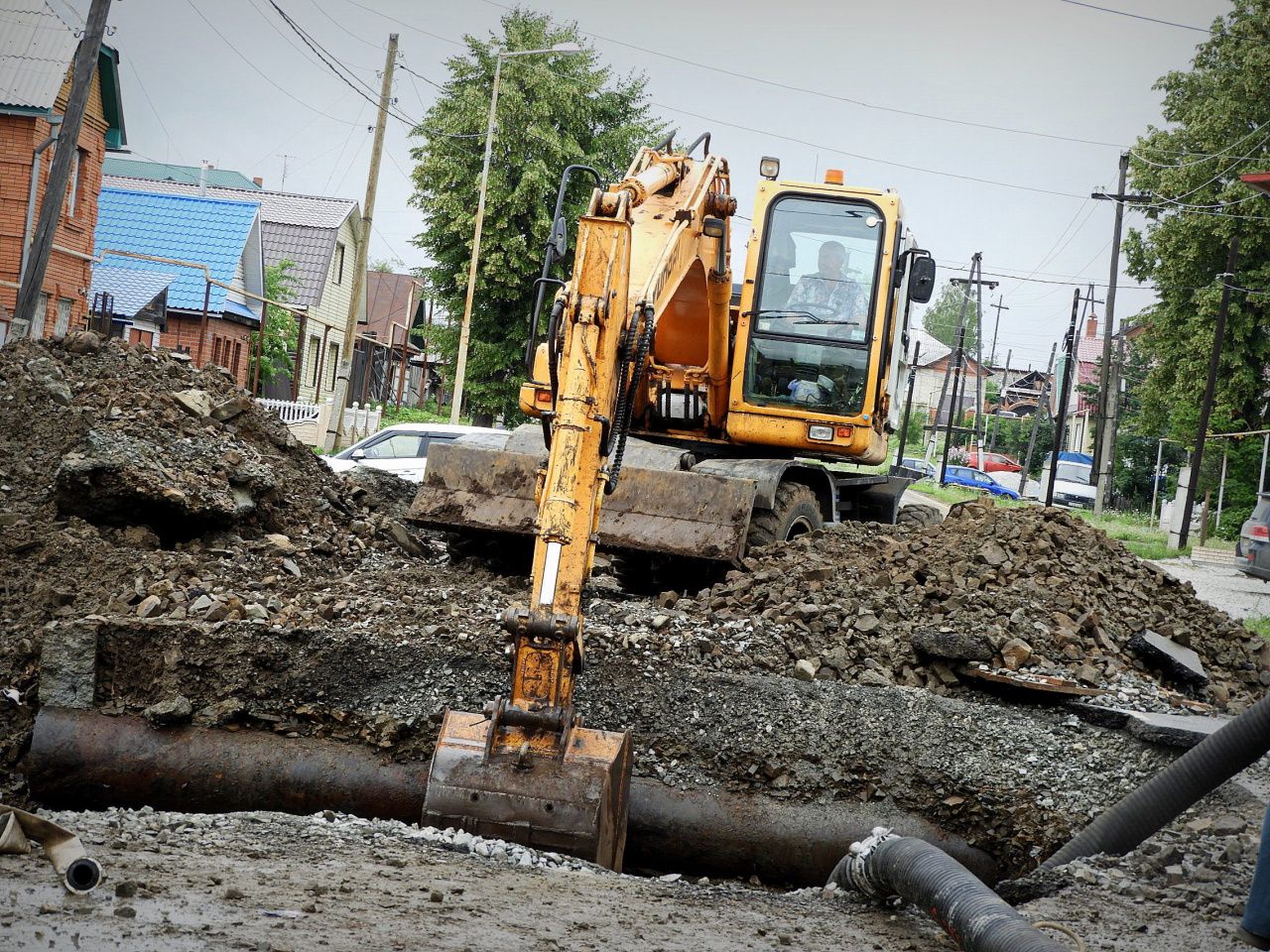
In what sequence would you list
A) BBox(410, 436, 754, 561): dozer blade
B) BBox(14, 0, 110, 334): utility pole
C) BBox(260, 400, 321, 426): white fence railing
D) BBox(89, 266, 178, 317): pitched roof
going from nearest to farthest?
BBox(410, 436, 754, 561): dozer blade < BBox(14, 0, 110, 334): utility pole < BBox(89, 266, 178, 317): pitched roof < BBox(260, 400, 321, 426): white fence railing

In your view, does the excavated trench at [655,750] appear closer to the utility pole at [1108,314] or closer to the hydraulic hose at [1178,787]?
the hydraulic hose at [1178,787]

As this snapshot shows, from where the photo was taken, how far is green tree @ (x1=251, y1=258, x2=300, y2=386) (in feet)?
107

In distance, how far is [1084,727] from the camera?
6082 mm

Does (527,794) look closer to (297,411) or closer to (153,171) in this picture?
(297,411)

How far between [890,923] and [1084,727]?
2359 mm

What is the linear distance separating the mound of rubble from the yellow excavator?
516 millimetres

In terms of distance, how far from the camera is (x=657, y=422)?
29.4 feet

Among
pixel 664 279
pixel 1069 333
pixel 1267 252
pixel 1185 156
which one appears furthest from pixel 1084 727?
pixel 1069 333

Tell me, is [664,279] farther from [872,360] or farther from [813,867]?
[813,867]

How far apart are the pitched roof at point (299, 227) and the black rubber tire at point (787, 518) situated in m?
32.5

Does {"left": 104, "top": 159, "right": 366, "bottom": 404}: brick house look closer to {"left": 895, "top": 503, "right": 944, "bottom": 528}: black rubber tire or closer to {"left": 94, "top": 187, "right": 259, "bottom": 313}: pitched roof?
{"left": 94, "top": 187, "right": 259, "bottom": 313}: pitched roof

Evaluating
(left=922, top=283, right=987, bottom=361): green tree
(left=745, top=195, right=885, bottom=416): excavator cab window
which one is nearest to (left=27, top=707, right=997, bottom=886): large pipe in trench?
(left=745, top=195, right=885, bottom=416): excavator cab window

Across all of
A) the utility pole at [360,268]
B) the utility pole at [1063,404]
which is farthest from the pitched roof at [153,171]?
the utility pole at [1063,404]

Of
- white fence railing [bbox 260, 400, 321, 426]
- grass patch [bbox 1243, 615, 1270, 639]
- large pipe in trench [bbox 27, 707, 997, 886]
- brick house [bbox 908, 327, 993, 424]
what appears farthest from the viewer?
brick house [bbox 908, 327, 993, 424]
